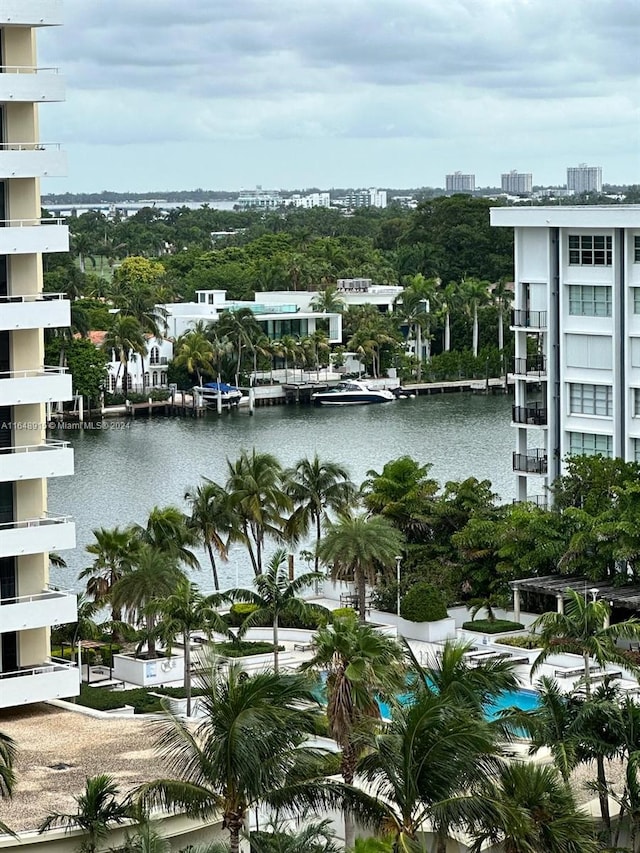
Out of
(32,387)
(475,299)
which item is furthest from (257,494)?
(475,299)

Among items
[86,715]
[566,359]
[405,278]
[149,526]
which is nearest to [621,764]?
[86,715]

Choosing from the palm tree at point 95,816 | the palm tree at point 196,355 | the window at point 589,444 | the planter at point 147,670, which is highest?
the palm tree at point 196,355

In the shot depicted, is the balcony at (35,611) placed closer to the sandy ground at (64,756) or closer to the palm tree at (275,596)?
the sandy ground at (64,756)

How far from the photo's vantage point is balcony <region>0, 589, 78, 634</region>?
29.7m

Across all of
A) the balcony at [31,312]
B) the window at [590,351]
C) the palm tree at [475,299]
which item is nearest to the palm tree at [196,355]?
the palm tree at [475,299]

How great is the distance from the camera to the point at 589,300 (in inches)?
1837

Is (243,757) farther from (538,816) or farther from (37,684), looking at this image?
(37,684)

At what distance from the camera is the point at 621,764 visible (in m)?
27.5

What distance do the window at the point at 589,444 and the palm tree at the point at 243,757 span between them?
25.5 metres

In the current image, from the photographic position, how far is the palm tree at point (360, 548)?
41188 mm

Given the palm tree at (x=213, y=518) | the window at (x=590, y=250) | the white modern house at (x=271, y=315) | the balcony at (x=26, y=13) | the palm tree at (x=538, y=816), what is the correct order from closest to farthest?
the palm tree at (x=538, y=816), the balcony at (x=26, y=13), the window at (x=590, y=250), the palm tree at (x=213, y=518), the white modern house at (x=271, y=315)

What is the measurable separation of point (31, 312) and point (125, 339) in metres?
68.9

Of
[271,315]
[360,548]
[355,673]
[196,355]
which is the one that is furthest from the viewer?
[271,315]

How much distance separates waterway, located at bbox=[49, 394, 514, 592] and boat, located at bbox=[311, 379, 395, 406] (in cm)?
110
